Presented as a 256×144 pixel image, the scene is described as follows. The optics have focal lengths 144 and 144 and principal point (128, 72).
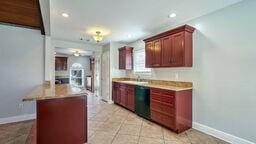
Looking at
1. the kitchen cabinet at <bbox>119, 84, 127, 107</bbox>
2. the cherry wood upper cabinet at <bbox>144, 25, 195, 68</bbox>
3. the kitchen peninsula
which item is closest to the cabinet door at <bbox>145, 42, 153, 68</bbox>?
the cherry wood upper cabinet at <bbox>144, 25, 195, 68</bbox>

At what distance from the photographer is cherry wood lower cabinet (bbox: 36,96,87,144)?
2.16m

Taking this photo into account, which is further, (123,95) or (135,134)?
(123,95)

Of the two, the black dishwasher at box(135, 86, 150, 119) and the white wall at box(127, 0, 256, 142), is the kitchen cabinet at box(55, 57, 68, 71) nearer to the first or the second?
the black dishwasher at box(135, 86, 150, 119)

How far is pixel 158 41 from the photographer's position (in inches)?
156

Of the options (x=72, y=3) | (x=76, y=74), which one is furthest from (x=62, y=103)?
(x=76, y=74)

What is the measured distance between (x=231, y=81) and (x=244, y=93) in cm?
29

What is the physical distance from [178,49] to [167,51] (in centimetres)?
35

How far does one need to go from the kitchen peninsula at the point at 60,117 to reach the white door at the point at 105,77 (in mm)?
3742

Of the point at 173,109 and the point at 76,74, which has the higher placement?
the point at 76,74

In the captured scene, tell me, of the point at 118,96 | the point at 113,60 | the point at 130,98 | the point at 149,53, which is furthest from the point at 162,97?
the point at 113,60

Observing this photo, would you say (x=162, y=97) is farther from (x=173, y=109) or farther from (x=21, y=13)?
(x=21, y=13)

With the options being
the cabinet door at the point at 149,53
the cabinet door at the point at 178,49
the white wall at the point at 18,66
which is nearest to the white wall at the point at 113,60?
the cabinet door at the point at 149,53

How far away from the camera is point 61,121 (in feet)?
7.54

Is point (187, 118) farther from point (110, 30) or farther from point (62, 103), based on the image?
point (110, 30)
